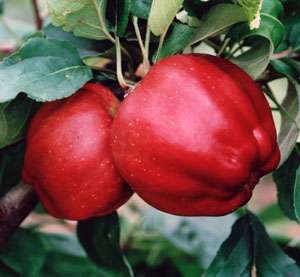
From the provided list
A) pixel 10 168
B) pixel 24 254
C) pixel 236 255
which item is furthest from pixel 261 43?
pixel 24 254

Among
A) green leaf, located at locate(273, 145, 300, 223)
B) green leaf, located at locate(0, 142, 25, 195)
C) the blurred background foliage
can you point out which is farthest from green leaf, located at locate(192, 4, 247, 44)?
green leaf, located at locate(0, 142, 25, 195)

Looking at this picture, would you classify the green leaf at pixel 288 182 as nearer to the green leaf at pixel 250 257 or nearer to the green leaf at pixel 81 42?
the green leaf at pixel 250 257

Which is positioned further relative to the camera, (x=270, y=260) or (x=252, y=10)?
(x=270, y=260)

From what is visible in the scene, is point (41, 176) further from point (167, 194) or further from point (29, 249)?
point (29, 249)

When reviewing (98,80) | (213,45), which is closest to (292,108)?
(213,45)

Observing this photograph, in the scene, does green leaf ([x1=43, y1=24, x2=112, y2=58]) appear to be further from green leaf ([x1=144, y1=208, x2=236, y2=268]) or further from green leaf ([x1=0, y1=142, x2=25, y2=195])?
green leaf ([x1=144, y1=208, x2=236, y2=268])

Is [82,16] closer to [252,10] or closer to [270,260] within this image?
[252,10]

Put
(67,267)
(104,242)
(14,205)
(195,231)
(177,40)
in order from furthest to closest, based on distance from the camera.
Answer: (195,231) → (67,267) → (104,242) → (14,205) → (177,40)
